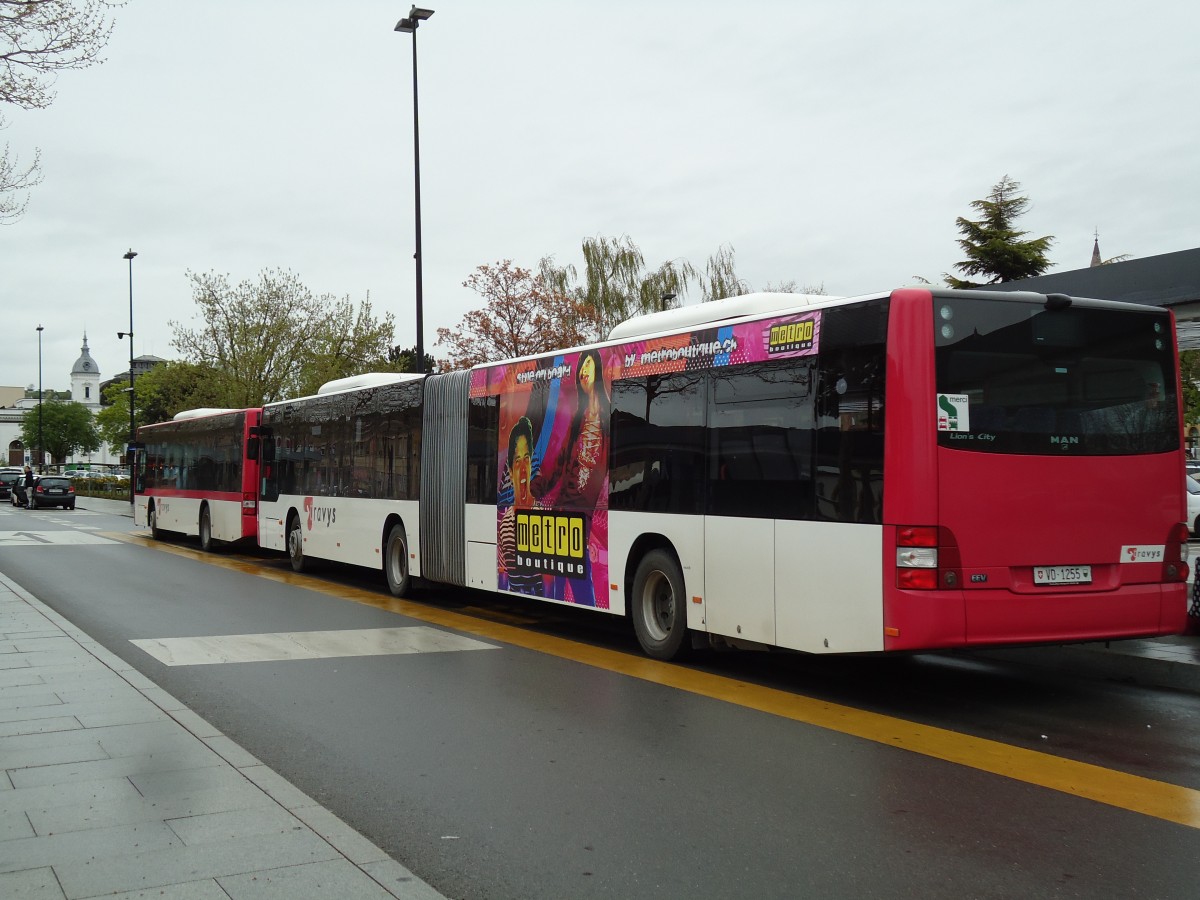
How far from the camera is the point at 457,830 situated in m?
5.13

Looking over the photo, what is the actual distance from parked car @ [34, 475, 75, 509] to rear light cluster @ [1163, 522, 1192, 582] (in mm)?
51671

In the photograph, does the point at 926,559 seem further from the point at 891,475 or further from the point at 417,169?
the point at 417,169

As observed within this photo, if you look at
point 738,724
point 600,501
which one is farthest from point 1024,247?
point 738,724

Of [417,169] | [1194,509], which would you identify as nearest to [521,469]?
[417,169]

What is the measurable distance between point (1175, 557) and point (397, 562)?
33.7 feet

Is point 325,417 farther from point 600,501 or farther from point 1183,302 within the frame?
point 1183,302

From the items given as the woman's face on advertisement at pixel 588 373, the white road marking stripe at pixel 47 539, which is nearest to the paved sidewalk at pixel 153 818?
the woman's face on advertisement at pixel 588 373

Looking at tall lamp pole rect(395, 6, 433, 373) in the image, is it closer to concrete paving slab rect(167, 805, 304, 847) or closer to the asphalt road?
the asphalt road

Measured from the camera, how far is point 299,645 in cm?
1077

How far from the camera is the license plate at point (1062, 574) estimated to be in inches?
304

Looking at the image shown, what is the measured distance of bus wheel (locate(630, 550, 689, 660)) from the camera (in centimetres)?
978

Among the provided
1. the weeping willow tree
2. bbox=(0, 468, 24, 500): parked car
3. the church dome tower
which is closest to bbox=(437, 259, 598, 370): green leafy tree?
the weeping willow tree

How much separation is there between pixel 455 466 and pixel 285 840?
9.44 meters

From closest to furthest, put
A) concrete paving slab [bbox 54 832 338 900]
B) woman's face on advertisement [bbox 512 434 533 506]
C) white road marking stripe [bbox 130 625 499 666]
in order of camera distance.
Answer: concrete paving slab [bbox 54 832 338 900] < white road marking stripe [bbox 130 625 499 666] < woman's face on advertisement [bbox 512 434 533 506]
